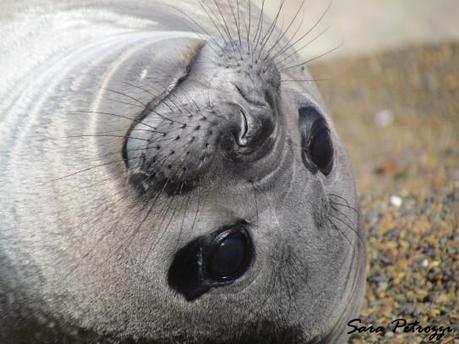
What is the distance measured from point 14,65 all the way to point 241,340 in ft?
4.78

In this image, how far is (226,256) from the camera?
2947 mm

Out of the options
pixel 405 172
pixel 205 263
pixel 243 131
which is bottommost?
pixel 405 172

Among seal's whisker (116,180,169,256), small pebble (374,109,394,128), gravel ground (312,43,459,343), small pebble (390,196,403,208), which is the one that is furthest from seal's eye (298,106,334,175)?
small pebble (374,109,394,128)

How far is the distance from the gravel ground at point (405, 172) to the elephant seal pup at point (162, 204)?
1222 mm

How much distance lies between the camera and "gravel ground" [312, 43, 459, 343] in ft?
14.5

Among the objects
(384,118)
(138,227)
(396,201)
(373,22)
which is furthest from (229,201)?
(373,22)

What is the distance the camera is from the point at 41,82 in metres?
3.29

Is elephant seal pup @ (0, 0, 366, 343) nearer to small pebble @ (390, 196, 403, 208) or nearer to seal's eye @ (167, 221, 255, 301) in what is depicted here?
seal's eye @ (167, 221, 255, 301)

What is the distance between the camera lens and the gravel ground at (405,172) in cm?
443

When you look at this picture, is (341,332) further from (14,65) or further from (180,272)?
(14,65)

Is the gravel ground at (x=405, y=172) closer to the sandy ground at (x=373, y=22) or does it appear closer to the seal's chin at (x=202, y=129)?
the sandy ground at (x=373, y=22)

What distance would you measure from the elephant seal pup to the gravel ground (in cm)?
122

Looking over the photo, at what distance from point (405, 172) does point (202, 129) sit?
401cm

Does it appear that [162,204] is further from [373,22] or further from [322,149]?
[373,22]
